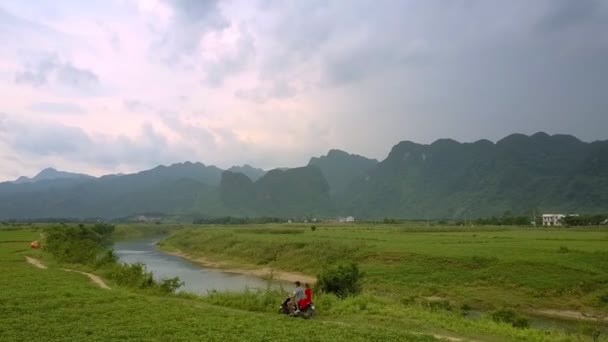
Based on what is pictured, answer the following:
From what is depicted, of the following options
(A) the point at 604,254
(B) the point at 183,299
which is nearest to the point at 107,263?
(B) the point at 183,299

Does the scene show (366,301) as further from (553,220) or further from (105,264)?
(553,220)

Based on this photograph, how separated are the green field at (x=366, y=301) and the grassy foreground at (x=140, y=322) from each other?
0.04 m

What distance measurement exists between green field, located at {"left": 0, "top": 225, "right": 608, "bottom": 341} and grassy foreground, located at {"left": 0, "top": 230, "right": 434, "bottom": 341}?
4 centimetres

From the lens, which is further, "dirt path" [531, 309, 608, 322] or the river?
the river

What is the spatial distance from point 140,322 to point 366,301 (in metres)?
10.1

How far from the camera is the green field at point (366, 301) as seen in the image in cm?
1554

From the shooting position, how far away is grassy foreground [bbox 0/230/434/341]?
14664 millimetres

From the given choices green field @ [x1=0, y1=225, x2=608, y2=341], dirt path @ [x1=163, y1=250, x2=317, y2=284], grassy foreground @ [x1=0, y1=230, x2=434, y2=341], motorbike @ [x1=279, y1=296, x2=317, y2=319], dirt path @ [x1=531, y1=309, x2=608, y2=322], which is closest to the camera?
grassy foreground @ [x1=0, y1=230, x2=434, y2=341]

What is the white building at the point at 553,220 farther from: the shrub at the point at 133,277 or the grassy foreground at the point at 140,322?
the grassy foreground at the point at 140,322

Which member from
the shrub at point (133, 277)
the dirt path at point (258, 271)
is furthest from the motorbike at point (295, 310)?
the dirt path at point (258, 271)

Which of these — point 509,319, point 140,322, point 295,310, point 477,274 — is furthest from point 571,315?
point 140,322

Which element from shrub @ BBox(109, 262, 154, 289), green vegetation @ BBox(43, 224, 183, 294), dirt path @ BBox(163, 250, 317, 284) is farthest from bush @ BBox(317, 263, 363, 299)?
dirt path @ BBox(163, 250, 317, 284)

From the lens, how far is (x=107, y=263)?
3853 centimetres

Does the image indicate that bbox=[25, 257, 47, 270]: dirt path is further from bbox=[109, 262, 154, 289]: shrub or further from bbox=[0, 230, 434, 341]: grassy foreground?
bbox=[0, 230, 434, 341]: grassy foreground
